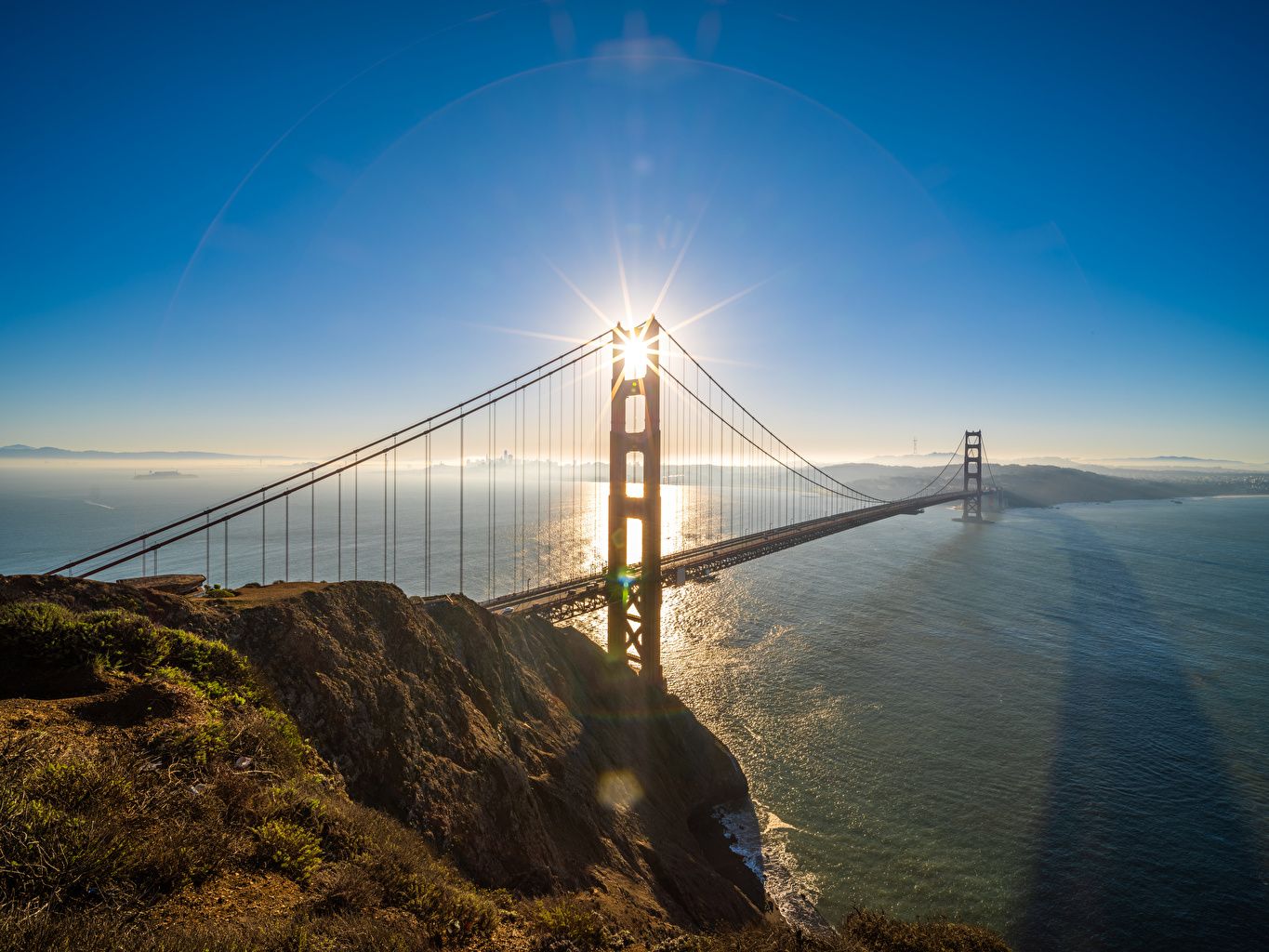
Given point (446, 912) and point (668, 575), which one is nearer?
point (446, 912)

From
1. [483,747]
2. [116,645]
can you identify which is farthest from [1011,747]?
[116,645]

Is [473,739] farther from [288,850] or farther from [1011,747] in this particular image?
[1011,747]

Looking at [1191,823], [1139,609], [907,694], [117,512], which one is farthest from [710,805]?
[117,512]

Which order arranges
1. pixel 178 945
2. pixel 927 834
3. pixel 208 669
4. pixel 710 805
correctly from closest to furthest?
pixel 178 945, pixel 208 669, pixel 927 834, pixel 710 805

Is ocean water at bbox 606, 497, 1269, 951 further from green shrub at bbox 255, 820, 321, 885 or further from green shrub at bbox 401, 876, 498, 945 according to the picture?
green shrub at bbox 255, 820, 321, 885

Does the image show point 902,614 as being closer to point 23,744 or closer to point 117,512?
point 23,744

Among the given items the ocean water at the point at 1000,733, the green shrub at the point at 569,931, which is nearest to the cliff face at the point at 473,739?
the green shrub at the point at 569,931

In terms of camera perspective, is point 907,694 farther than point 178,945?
Yes
